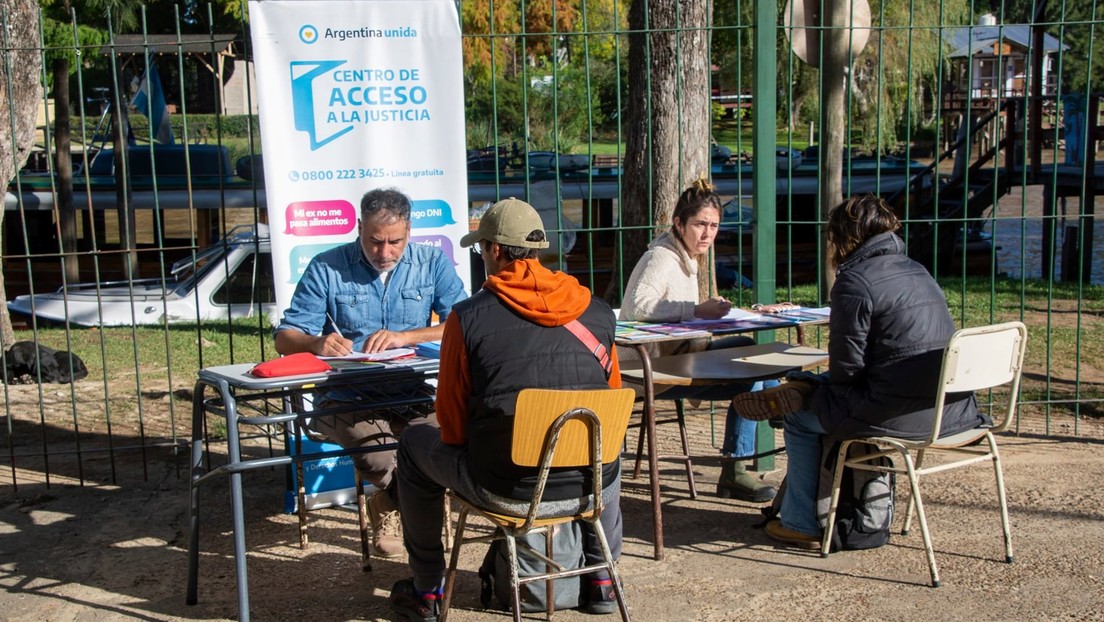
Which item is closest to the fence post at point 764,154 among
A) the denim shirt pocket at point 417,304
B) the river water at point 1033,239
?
the denim shirt pocket at point 417,304

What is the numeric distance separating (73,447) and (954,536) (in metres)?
4.77

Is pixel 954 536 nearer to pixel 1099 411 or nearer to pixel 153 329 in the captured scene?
pixel 1099 411

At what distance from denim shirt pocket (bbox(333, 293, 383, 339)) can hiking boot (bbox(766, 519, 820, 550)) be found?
6.19 ft

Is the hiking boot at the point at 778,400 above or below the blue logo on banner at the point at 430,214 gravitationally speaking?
below

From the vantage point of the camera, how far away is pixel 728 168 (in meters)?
17.5

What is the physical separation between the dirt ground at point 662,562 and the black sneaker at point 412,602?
0.36 ft

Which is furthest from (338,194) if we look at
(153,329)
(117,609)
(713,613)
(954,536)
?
(153,329)

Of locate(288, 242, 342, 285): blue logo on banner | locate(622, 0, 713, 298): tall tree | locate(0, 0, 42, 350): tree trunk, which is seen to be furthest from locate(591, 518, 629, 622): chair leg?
locate(0, 0, 42, 350): tree trunk

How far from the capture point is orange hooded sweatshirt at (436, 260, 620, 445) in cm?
352

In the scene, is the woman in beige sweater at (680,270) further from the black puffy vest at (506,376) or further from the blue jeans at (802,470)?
the black puffy vest at (506,376)

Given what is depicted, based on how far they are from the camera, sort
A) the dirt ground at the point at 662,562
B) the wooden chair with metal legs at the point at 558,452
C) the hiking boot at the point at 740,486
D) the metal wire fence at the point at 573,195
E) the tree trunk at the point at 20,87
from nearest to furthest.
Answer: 1. the wooden chair with metal legs at the point at 558,452
2. the dirt ground at the point at 662,562
3. the hiking boot at the point at 740,486
4. the metal wire fence at the point at 573,195
5. the tree trunk at the point at 20,87

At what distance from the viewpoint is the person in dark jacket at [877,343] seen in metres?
4.18

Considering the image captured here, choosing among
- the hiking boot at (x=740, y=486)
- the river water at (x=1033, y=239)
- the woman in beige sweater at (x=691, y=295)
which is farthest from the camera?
the river water at (x=1033, y=239)

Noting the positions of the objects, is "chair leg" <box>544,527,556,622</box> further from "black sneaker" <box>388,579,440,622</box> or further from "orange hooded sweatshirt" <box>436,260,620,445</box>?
"orange hooded sweatshirt" <box>436,260,620,445</box>
